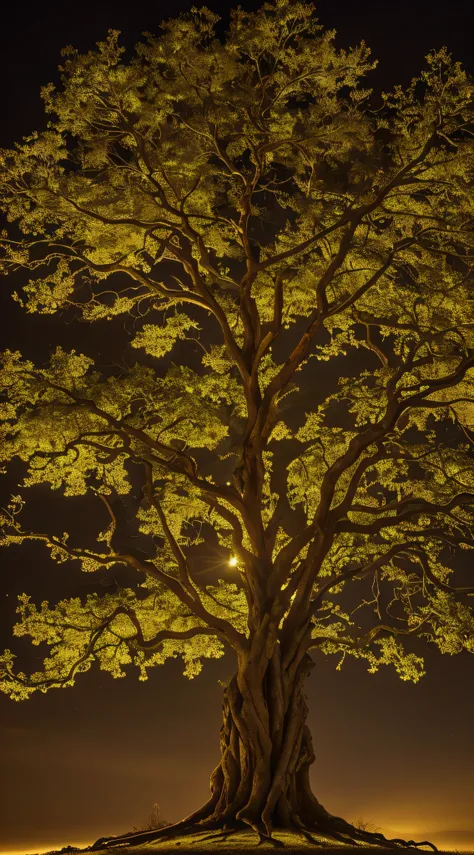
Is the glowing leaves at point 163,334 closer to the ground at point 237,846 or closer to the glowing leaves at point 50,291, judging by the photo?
the glowing leaves at point 50,291

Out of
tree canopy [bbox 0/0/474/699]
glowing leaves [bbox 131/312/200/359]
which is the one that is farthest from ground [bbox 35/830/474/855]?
glowing leaves [bbox 131/312/200/359]

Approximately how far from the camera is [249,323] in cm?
1430

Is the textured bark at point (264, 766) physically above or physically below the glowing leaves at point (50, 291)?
below

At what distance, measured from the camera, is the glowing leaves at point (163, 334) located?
14.8 m

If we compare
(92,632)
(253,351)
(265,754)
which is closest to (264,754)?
(265,754)

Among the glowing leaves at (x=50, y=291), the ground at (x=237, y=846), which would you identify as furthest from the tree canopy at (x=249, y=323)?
the ground at (x=237, y=846)

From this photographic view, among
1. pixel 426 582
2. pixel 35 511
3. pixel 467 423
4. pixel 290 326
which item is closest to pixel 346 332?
pixel 290 326

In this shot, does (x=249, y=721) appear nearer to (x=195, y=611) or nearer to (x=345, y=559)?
(x=195, y=611)

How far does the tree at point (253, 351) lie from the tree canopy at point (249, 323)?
4 centimetres

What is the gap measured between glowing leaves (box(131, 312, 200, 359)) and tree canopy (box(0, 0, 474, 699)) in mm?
37

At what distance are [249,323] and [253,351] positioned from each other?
17.5 inches

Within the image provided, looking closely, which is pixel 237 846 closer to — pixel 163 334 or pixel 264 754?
pixel 264 754

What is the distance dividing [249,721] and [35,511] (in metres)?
10.4

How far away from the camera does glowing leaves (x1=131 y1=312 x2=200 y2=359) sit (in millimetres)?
14773
